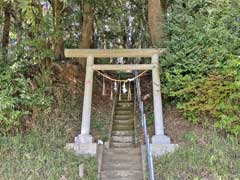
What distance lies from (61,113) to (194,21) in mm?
4332

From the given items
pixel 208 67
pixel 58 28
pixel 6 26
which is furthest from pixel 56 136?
pixel 6 26

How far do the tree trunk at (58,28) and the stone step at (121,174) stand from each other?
4.52 meters

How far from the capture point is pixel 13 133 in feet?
30.0

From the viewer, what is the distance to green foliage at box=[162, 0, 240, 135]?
873 centimetres

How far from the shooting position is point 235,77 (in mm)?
8625

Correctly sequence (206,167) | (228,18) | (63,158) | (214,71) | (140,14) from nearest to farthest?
(206,167) < (63,158) < (214,71) < (228,18) < (140,14)

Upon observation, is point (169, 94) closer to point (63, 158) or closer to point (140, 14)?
point (63, 158)

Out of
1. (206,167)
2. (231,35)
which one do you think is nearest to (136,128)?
(206,167)

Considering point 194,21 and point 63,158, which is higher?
point 194,21

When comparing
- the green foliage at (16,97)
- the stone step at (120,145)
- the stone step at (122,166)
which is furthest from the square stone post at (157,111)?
the green foliage at (16,97)

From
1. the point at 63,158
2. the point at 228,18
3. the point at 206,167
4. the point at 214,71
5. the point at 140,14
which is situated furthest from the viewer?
the point at 140,14

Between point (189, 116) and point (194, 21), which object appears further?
point (194, 21)

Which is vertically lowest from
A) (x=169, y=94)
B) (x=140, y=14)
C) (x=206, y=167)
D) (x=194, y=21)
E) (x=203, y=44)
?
(x=206, y=167)

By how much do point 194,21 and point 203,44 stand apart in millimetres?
1046
